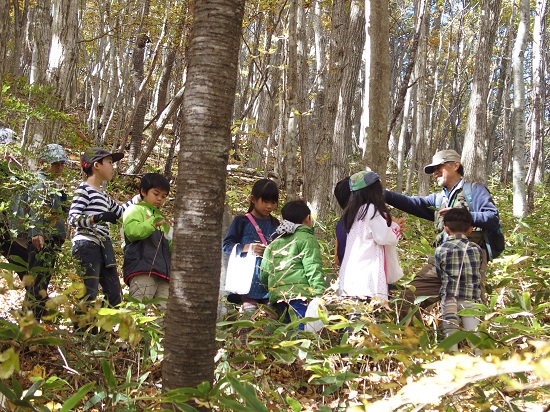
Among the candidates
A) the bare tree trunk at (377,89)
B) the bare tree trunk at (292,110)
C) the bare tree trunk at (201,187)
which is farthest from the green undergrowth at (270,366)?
the bare tree trunk at (292,110)

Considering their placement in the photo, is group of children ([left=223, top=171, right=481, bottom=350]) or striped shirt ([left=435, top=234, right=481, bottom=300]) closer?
group of children ([left=223, top=171, right=481, bottom=350])

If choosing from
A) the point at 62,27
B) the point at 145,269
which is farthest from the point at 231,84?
the point at 62,27

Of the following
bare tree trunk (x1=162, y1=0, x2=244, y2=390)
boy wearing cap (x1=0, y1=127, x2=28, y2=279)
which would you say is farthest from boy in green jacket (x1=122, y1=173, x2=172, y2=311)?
bare tree trunk (x1=162, y1=0, x2=244, y2=390)

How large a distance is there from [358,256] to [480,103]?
6673 mm

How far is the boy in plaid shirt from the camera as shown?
160 inches

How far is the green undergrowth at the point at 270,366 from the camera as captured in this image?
6.96 feet

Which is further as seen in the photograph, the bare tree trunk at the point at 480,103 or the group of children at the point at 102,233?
the bare tree trunk at the point at 480,103

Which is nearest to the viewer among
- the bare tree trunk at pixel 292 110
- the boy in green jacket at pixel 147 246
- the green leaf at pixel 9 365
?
the green leaf at pixel 9 365

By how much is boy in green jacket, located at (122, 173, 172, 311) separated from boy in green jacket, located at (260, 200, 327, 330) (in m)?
0.81

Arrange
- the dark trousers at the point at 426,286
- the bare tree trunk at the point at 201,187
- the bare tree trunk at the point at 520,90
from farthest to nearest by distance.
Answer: the bare tree trunk at the point at 520,90 → the dark trousers at the point at 426,286 → the bare tree trunk at the point at 201,187

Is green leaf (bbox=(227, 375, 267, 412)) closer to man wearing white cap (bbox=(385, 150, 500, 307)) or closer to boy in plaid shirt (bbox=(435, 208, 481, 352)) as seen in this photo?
boy in plaid shirt (bbox=(435, 208, 481, 352))

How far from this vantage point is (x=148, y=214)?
423cm

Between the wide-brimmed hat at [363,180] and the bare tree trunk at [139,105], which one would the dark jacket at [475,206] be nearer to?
the wide-brimmed hat at [363,180]

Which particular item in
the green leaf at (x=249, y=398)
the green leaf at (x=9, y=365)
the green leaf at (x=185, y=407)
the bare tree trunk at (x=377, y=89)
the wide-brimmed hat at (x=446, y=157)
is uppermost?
the bare tree trunk at (x=377, y=89)
